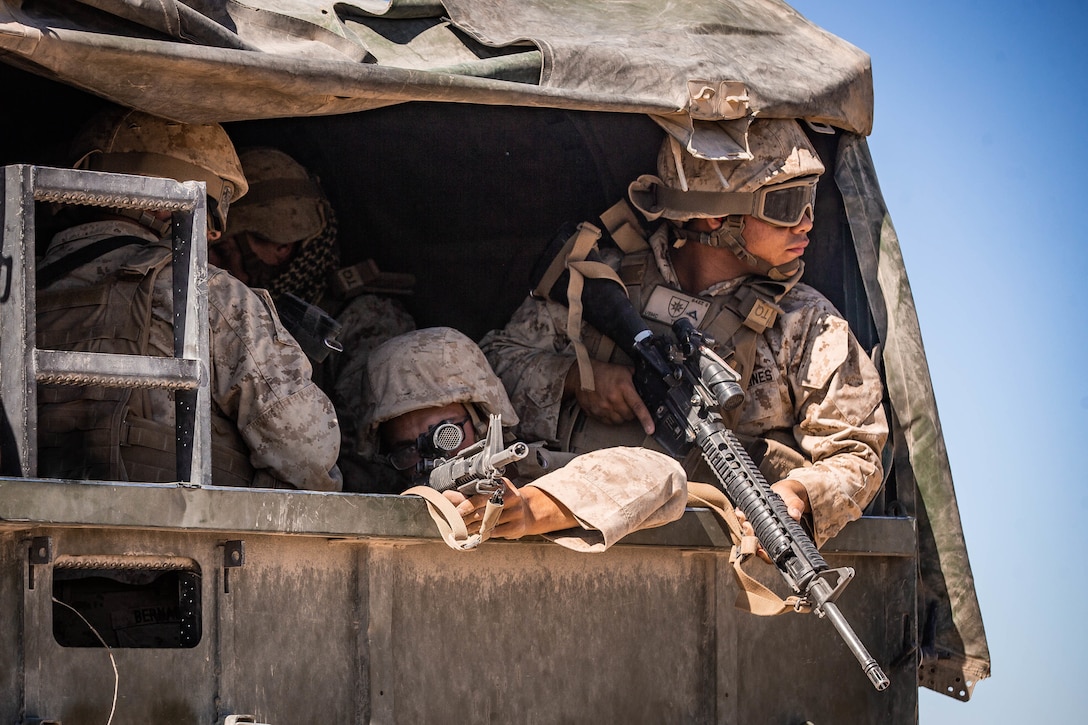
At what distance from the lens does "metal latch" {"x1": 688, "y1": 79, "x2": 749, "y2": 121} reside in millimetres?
4793

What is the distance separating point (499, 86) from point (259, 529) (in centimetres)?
142

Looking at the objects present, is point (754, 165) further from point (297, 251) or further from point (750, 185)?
point (297, 251)

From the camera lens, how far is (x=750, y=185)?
17.1 feet

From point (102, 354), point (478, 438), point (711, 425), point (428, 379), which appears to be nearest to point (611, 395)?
point (711, 425)

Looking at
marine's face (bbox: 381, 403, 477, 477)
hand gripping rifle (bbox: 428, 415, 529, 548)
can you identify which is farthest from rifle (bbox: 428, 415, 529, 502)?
marine's face (bbox: 381, 403, 477, 477)

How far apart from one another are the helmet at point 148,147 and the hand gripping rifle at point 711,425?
1411 millimetres

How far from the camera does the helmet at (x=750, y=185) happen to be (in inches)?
204

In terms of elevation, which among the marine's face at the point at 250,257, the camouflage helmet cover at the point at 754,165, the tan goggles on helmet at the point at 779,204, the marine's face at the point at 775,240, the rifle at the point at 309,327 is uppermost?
the camouflage helmet cover at the point at 754,165

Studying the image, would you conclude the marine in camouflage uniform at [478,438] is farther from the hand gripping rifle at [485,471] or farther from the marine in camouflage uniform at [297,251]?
the marine in camouflage uniform at [297,251]

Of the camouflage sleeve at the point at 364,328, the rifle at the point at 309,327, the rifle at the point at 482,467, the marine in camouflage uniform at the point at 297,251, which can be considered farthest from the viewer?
the marine in camouflage uniform at the point at 297,251

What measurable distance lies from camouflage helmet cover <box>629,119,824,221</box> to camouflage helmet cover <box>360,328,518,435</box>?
100 centimetres

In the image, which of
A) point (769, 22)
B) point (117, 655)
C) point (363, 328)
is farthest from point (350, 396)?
point (769, 22)

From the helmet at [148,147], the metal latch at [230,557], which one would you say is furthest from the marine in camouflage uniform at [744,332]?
the metal latch at [230,557]

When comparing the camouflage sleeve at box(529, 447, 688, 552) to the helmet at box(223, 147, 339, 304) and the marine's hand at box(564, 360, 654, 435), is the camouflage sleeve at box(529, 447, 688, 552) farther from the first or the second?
the helmet at box(223, 147, 339, 304)
